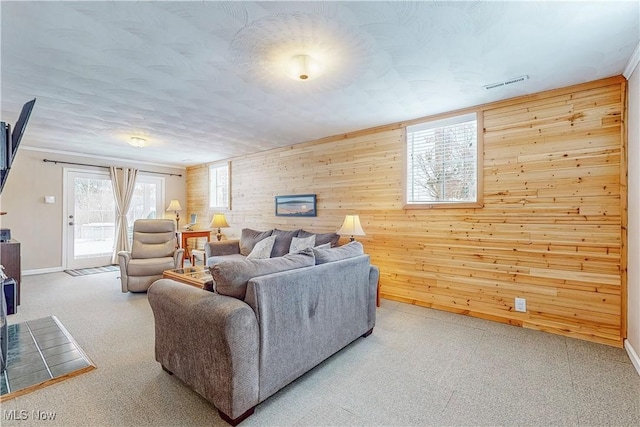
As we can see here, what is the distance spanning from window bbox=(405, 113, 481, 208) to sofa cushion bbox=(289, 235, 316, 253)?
53.7 inches

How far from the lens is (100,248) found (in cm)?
634

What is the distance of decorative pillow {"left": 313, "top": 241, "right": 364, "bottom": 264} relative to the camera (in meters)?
2.44

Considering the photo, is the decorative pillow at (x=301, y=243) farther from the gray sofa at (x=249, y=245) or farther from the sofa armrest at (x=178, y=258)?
the sofa armrest at (x=178, y=258)

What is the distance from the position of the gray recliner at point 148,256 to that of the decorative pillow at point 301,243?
173cm

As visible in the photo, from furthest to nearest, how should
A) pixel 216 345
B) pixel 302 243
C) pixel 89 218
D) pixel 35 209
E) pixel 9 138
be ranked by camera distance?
pixel 89 218 → pixel 35 209 → pixel 302 243 → pixel 9 138 → pixel 216 345

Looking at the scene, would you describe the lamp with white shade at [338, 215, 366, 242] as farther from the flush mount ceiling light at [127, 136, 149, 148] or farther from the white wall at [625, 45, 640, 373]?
the flush mount ceiling light at [127, 136, 149, 148]

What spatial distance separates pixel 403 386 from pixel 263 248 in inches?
113

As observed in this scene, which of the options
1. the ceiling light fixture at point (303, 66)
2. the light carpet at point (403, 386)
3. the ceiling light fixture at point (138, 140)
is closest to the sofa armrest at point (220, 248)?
the ceiling light fixture at point (138, 140)

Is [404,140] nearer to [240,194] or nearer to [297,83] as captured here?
[297,83]

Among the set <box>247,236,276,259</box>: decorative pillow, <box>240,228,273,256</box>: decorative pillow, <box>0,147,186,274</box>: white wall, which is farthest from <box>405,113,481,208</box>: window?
<box>0,147,186,274</box>: white wall

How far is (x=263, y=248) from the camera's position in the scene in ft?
14.8

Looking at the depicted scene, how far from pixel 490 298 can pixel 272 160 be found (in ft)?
13.2

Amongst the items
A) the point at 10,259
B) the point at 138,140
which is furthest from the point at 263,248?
the point at 10,259

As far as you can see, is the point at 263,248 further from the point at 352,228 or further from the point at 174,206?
the point at 174,206
